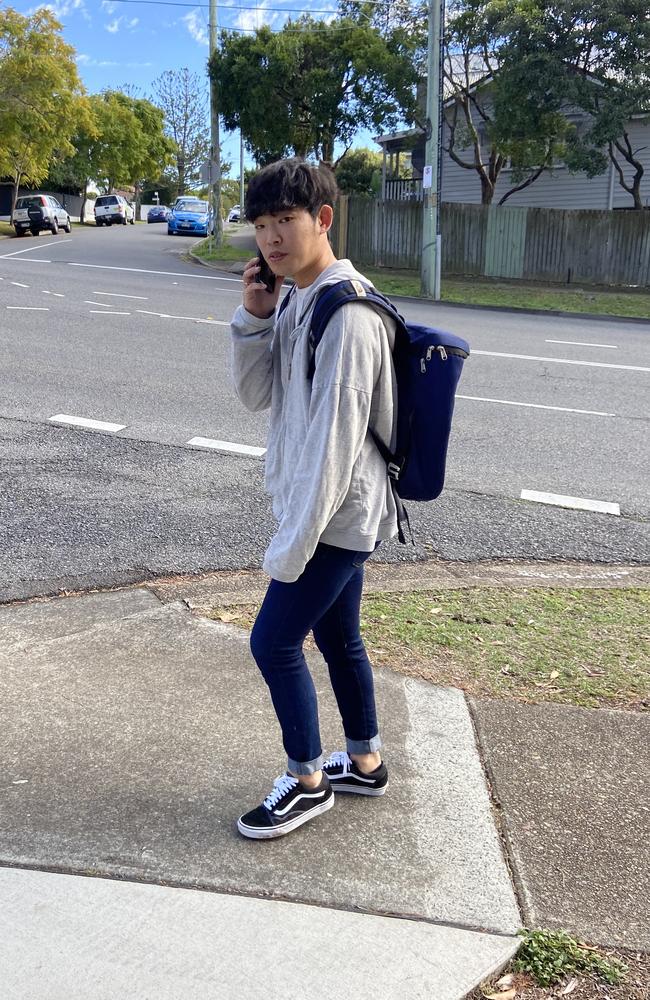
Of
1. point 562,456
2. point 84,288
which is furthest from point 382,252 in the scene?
point 562,456

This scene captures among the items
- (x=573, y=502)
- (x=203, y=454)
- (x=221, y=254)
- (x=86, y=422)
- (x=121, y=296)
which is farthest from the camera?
(x=221, y=254)

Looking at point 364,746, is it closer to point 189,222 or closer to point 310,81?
point 310,81

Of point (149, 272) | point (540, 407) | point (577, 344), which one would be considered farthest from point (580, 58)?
point (540, 407)

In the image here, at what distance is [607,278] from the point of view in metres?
23.7

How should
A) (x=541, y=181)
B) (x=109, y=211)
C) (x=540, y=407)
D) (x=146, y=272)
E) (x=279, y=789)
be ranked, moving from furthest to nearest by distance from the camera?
(x=109, y=211), (x=541, y=181), (x=146, y=272), (x=540, y=407), (x=279, y=789)

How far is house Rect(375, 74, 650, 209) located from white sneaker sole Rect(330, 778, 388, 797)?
81.6ft

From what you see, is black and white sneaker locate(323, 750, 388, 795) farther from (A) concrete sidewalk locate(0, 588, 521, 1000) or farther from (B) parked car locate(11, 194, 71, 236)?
(B) parked car locate(11, 194, 71, 236)

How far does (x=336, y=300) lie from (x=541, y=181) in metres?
30.9

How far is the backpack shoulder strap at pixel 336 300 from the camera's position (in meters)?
2.22

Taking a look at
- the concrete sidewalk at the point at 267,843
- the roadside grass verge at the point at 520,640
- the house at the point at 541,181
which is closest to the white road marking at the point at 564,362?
the roadside grass verge at the point at 520,640

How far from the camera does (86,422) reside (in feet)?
24.7

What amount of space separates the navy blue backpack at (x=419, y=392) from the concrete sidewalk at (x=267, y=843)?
1.01m

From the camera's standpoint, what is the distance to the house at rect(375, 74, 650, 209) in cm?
2711

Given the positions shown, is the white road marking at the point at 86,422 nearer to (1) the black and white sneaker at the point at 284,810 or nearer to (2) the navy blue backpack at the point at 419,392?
(1) the black and white sneaker at the point at 284,810
